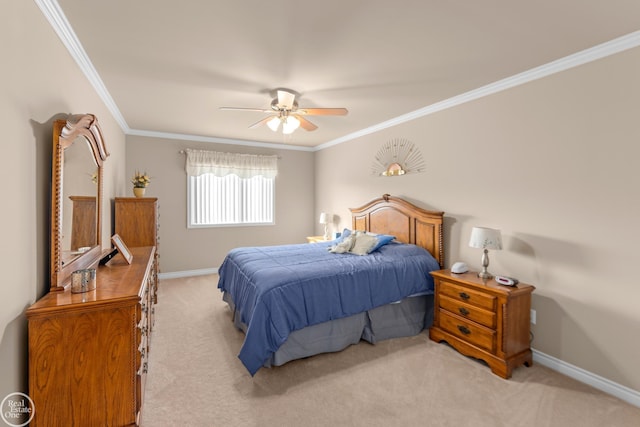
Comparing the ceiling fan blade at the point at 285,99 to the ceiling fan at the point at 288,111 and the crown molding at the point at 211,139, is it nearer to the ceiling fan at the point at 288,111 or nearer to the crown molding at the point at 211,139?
the ceiling fan at the point at 288,111

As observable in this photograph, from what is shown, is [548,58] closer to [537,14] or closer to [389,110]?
[537,14]

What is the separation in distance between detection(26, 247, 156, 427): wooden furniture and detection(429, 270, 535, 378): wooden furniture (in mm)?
2632

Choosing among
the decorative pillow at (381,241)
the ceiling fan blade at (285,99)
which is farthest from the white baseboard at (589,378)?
the ceiling fan blade at (285,99)

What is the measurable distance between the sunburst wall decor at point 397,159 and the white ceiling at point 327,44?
0.72m

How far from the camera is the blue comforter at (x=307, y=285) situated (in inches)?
98.2

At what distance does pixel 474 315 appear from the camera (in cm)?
274

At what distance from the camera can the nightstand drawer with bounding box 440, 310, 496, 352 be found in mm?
2594

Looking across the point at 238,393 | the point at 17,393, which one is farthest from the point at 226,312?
the point at 17,393

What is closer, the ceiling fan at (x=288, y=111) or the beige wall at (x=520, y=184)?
the beige wall at (x=520, y=184)

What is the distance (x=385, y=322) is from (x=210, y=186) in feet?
13.4

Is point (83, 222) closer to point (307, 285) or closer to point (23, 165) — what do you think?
point (23, 165)

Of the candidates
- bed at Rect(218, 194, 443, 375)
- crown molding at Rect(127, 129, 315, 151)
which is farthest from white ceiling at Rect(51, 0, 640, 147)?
bed at Rect(218, 194, 443, 375)

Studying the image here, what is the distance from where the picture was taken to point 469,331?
278 cm

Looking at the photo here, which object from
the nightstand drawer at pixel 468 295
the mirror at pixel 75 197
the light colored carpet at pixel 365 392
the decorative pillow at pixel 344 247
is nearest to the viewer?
the mirror at pixel 75 197
